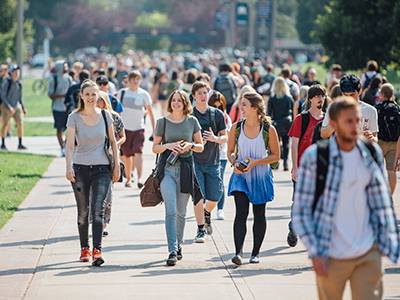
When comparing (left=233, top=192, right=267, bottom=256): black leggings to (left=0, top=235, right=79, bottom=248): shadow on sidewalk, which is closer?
(left=233, top=192, right=267, bottom=256): black leggings

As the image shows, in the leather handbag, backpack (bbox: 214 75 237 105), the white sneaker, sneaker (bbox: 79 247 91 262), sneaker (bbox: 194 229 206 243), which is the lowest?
the white sneaker

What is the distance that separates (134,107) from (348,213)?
11.1m

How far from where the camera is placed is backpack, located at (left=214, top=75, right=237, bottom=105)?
78.4 ft

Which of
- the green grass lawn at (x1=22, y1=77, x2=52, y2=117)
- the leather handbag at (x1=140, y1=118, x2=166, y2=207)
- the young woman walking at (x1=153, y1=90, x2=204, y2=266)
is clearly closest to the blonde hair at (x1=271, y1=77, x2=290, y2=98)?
the young woman walking at (x1=153, y1=90, x2=204, y2=266)

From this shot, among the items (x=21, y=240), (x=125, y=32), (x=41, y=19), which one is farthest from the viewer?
(x=125, y=32)

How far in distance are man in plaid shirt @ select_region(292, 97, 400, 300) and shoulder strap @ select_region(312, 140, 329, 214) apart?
2 centimetres

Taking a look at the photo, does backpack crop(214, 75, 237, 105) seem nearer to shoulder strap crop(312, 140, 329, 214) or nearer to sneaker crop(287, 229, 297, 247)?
sneaker crop(287, 229, 297, 247)

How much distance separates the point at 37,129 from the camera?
32781 mm

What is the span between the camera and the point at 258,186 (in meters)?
11.8

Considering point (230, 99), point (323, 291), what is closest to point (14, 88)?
point (230, 99)

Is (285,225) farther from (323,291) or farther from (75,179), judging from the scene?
(323,291)

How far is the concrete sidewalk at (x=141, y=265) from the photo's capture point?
10484 millimetres

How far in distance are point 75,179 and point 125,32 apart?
119438mm

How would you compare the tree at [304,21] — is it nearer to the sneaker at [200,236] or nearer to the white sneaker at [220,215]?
the white sneaker at [220,215]
